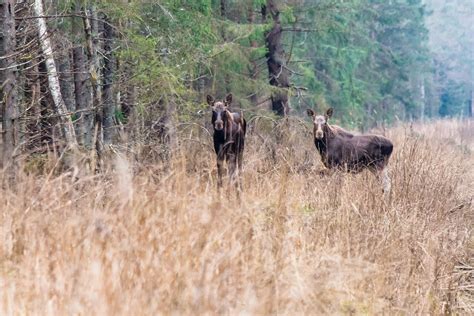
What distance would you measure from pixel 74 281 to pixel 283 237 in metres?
1.87

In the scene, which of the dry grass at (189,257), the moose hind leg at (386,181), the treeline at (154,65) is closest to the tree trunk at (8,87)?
the treeline at (154,65)

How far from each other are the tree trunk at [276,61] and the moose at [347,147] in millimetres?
6902

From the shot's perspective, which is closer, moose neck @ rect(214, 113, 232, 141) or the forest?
the forest

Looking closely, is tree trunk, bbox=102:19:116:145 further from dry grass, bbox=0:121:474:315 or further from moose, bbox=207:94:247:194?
dry grass, bbox=0:121:474:315

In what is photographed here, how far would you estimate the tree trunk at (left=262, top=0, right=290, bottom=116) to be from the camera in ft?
64.3

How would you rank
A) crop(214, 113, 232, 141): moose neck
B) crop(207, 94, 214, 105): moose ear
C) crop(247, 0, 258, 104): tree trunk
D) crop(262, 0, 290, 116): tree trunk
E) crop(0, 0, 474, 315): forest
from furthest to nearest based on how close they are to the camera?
crop(262, 0, 290, 116): tree trunk < crop(247, 0, 258, 104): tree trunk < crop(207, 94, 214, 105): moose ear < crop(214, 113, 232, 141): moose neck < crop(0, 0, 474, 315): forest

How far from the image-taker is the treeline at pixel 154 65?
854cm

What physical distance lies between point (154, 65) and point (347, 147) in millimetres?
3736

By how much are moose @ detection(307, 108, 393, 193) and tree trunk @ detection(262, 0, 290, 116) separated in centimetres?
690

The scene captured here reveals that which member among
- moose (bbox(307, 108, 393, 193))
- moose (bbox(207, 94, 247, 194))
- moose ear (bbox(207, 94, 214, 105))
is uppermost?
moose ear (bbox(207, 94, 214, 105))

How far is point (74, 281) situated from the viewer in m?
4.04

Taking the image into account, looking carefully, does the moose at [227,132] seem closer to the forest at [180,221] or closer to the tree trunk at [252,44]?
the forest at [180,221]

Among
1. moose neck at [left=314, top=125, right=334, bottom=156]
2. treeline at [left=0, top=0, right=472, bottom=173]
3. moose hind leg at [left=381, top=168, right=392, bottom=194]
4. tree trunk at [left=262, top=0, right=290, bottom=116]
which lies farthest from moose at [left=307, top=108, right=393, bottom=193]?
tree trunk at [left=262, top=0, right=290, bottom=116]

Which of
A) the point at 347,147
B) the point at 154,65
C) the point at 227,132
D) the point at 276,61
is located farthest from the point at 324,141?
the point at 276,61
